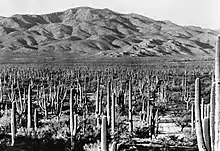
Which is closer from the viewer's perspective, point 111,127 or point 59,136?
point 59,136

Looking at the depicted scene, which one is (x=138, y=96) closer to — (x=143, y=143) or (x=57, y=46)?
(x=143, y=143)

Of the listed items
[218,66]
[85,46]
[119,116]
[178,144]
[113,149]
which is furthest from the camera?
[85,46]

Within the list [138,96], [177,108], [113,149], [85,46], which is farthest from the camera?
[85,46]

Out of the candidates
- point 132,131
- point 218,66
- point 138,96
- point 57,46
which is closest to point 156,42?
point 57,46

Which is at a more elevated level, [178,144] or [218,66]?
[218,66]

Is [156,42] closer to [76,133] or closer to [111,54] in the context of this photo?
[111,54]

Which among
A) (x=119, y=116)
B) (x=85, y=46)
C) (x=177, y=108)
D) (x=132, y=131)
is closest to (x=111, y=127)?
(x=132, y=131)

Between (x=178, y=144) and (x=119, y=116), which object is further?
(x=119, y=116)

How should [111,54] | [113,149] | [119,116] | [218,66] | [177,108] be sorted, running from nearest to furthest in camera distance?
[218,66]
[113,149]
[119,116]
[177,108]
[111,54]

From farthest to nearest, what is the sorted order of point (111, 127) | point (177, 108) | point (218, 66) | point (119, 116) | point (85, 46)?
point (85, 46) < point (177, 108) < point (119, 116) < point (111, 127) < point (218, 66)
